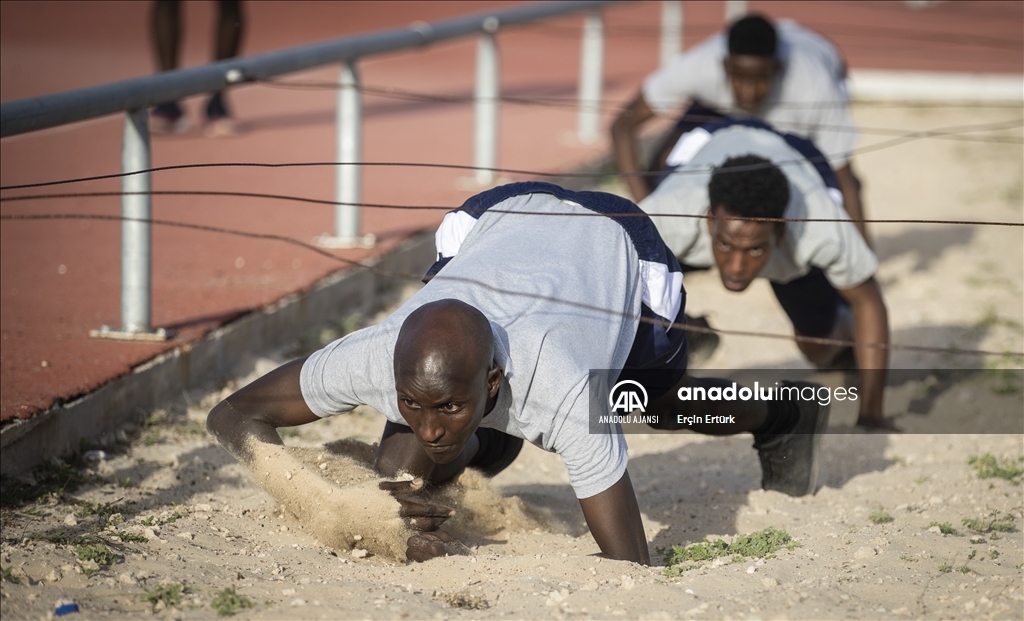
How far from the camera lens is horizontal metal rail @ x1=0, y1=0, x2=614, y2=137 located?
3598 millimetres

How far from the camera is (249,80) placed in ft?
16.4

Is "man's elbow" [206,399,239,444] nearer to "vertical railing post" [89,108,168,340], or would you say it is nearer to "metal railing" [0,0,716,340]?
"metal railing" [0,0,716,340]

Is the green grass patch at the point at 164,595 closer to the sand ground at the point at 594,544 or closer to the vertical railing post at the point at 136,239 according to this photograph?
the sand ground at the point at 594,544

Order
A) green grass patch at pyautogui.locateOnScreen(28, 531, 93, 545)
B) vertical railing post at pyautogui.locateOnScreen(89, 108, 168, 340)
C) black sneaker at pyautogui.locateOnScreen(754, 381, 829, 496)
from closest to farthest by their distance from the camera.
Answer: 1. green grass patch at pyautogui.locateOnScreen(28, 531, 93, 545)
2. black sneaker at pyautogui.locateOnScreen(754, 381, 829, 496)
3. vertical railing post at pyautogui.locateOnScreen(89, 108, 168, 340)

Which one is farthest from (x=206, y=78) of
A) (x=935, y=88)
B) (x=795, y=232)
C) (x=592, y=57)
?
(x=935, y=88)

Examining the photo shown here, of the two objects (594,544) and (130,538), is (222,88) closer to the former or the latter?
(130,538)

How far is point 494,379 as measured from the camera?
299cm

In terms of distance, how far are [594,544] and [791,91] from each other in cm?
351

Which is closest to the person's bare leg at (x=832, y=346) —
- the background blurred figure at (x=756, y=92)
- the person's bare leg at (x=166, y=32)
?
the background blurred figure at (x=756, y=92)

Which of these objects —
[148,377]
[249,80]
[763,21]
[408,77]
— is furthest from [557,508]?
[408,77]

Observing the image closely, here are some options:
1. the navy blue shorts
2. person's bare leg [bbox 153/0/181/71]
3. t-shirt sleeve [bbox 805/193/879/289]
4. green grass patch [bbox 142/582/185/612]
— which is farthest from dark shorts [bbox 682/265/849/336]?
person's bare leg [bbox 153/0/181/71]

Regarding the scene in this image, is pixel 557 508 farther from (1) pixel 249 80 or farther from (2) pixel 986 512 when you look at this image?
(1) pixel 249 80

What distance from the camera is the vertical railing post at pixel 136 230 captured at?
437 centimetres

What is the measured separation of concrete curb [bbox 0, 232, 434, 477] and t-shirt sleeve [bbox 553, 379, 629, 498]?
1.82 metres
